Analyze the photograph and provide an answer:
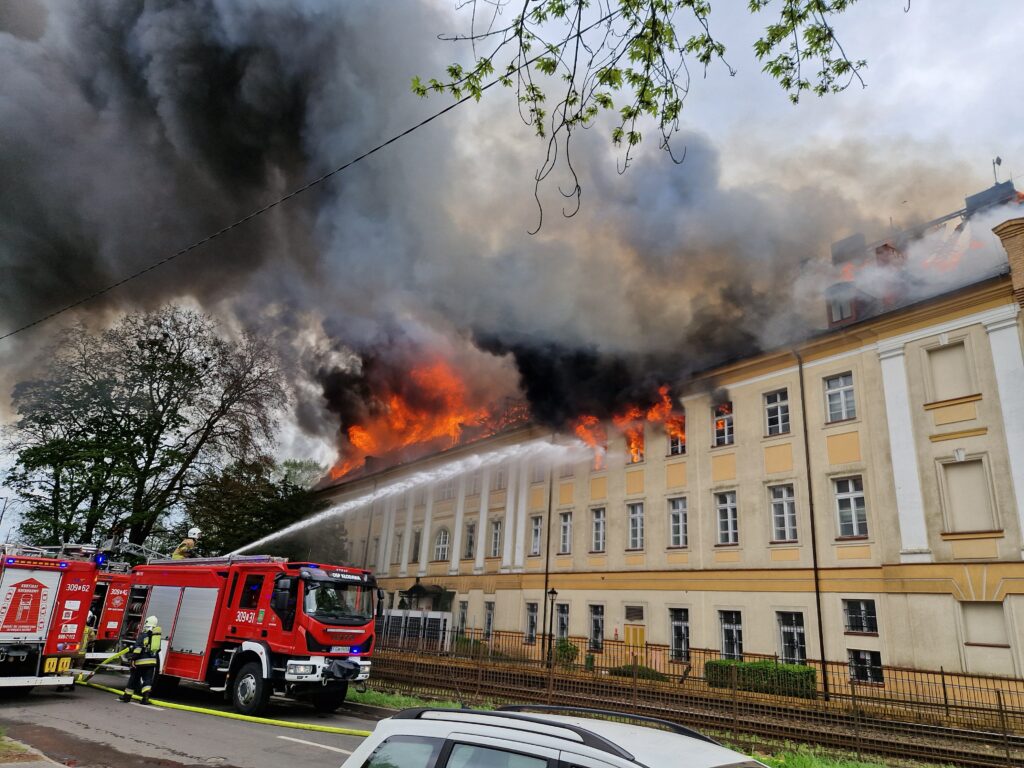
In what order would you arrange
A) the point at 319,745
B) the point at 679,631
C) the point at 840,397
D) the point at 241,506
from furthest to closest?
the point at 241,506 → the point at 679,631 → the point at 840,397 → the point at 319,745

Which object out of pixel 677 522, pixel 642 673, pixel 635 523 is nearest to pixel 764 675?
pixel 642 673

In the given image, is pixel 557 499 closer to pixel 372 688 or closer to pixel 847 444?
pixel 847 444

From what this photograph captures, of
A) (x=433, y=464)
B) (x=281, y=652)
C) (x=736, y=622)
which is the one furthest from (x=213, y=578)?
(x=433, y=464)

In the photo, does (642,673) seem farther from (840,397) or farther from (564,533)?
(840,397)

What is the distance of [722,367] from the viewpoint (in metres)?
25.3

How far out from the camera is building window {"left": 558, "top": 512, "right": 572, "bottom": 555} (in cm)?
2945

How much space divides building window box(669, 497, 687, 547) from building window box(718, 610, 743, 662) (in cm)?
302

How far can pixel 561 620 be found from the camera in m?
28.4

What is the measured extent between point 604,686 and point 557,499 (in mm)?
14805

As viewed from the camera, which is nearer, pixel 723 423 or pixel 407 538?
pixel 723 423

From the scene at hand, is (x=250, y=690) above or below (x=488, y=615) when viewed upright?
below

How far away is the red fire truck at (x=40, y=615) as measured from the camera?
1220cm

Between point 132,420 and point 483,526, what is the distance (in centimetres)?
1732

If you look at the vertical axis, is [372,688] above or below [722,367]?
below
